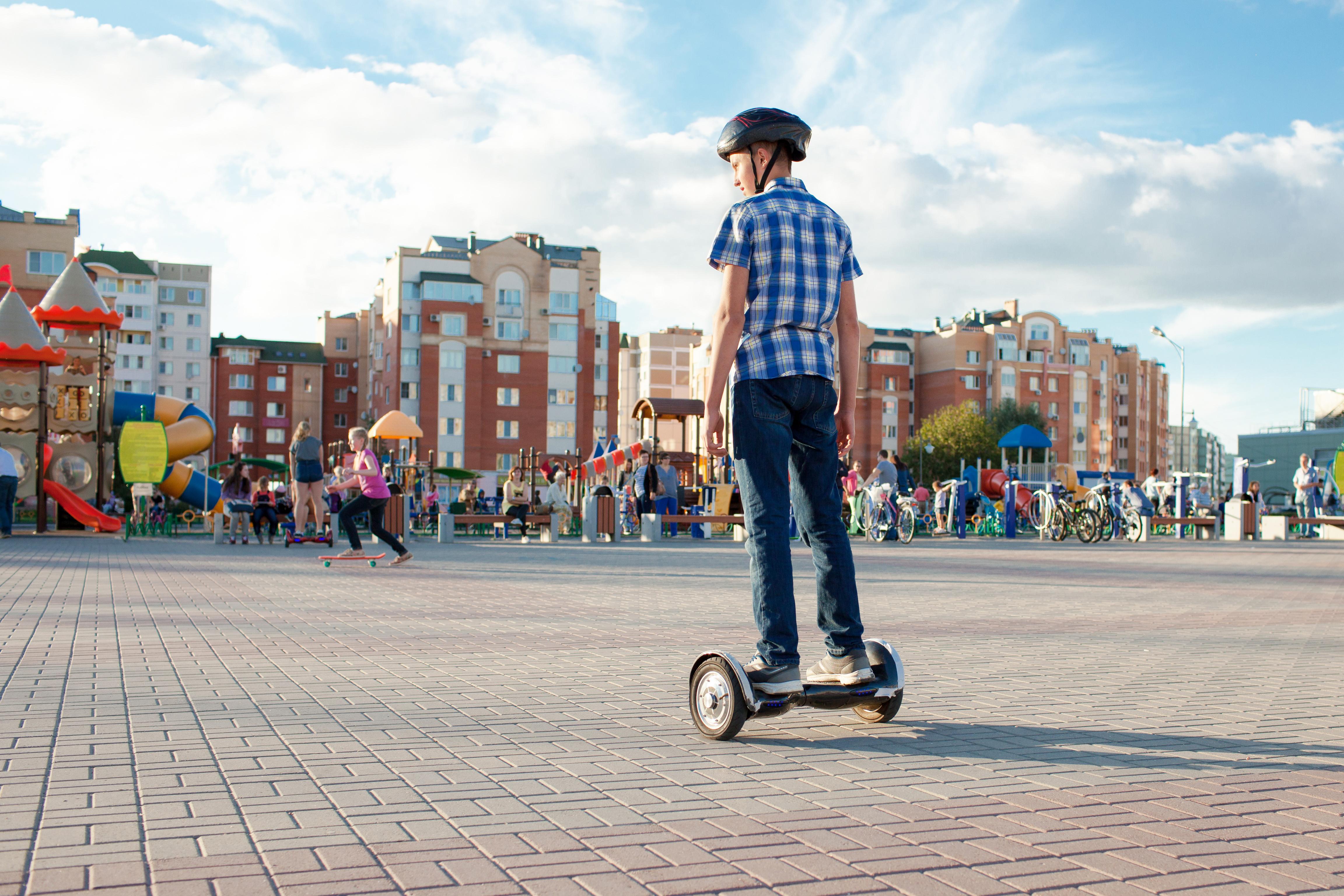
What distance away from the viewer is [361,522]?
96.5ft

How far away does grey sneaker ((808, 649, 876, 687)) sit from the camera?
4.43 meters

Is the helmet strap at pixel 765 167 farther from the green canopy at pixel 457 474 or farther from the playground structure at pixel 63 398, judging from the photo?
the green canopy at pixel 457 474

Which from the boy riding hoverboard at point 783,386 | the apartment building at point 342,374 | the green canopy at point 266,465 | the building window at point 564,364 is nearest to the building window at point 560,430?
the building window at point 564,364

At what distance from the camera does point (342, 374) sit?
108625mm

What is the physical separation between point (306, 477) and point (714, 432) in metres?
15.7

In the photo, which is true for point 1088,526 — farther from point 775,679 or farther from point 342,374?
point 342,374

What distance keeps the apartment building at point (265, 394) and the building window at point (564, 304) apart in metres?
28.1

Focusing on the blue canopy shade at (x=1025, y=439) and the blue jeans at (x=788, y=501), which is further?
the blue canopy shade at (x=1025, y=439)

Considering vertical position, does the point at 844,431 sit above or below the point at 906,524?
above

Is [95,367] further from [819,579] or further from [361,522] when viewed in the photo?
[819,579]

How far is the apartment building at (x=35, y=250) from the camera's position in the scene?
70.8 metres

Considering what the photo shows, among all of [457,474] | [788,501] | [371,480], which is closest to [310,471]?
[371,480]

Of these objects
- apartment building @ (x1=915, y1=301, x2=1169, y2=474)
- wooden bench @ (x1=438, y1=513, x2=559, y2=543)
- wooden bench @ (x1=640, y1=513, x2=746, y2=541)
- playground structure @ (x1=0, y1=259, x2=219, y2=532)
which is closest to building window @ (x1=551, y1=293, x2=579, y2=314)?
apartment building @ (x1=915, y1=301, x2=1169, y2=474)

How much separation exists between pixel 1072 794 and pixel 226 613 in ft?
22.8
